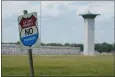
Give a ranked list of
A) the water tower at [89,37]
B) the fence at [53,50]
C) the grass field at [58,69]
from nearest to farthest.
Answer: the grass field at [58,69] → the fence at [53,50] → the water tower at [89,37]

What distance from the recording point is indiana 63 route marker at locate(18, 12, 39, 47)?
368 cm

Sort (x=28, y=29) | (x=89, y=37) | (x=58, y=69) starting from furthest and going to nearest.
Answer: (x=89, y=37), (x=58, y=69), (x=28, y=29)

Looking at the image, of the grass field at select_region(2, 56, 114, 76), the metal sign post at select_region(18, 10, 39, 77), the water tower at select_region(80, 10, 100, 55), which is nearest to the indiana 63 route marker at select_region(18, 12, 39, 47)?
the metal sign post at select_region(18, 10, 39, 77)

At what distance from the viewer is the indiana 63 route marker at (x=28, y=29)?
3.68 m

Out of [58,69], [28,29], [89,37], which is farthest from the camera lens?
[89,37]

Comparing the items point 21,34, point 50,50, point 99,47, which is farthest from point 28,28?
point 99,47

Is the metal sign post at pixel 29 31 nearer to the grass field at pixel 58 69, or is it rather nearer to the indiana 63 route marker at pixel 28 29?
the indiana 63 route marker at pixel 28 29

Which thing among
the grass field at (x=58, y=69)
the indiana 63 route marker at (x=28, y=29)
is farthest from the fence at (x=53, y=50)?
the indiana 63 route marker at (x=28, y=29)

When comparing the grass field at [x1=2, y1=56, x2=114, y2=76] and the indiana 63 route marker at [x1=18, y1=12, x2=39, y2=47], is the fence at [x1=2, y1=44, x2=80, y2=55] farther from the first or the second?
the indiana 63 route marker at [x1=18, y1=12, x2=39, y2=47]

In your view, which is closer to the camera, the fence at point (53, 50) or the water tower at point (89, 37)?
the fence at point (53, 50)

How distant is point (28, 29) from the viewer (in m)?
3.71

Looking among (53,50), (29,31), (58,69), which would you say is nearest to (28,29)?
(29,31)

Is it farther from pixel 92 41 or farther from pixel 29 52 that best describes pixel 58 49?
pixel 29 52

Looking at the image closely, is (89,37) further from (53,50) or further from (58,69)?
(58,69)
